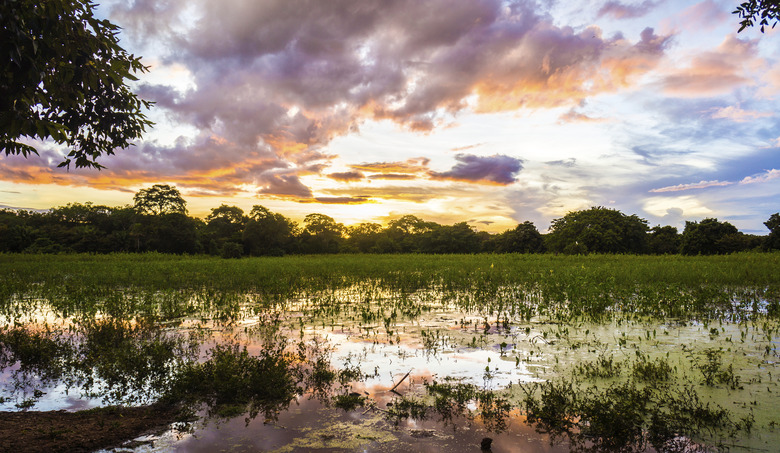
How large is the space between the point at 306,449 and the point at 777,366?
7460 mm

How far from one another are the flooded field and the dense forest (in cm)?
4414

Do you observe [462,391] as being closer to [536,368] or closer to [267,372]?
[536,368]

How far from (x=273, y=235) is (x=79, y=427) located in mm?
58617

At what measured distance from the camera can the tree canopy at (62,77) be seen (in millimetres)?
3672

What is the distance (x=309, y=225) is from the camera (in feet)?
237

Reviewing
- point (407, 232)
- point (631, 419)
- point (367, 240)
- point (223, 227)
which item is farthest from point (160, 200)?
point (631, 419)

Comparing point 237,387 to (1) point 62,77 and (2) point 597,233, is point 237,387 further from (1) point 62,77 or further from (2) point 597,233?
(2) point 597,233

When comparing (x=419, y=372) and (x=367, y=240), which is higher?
(x=367, y=240)

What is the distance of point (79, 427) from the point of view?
4.57 m

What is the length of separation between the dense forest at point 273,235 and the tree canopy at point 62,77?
46450 millimetres

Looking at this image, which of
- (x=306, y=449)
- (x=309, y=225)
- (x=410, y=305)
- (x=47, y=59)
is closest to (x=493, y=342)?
(x=410, y=305)

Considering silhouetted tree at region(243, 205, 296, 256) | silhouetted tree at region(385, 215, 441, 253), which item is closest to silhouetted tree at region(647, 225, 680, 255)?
silhouetted tree at region(385, 215, 441, 253)

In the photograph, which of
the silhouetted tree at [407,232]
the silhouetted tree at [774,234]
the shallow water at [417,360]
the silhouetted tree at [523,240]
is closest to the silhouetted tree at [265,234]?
the silhouetted tree at [407,232]

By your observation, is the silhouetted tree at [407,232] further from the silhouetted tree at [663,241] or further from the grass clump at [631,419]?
the grass clump at [631,419]
